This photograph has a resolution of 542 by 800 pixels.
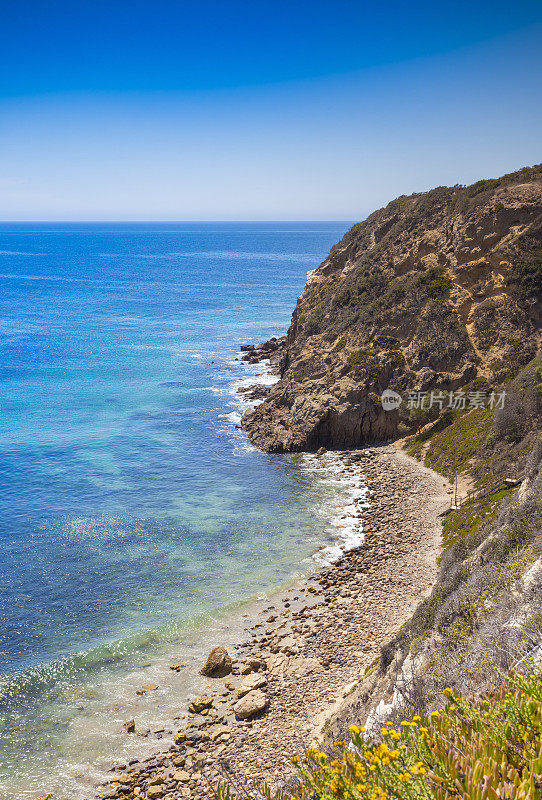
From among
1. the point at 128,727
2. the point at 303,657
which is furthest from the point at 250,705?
the point at 128,727

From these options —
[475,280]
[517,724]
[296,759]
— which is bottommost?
[296,759]

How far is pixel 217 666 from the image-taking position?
17938mm

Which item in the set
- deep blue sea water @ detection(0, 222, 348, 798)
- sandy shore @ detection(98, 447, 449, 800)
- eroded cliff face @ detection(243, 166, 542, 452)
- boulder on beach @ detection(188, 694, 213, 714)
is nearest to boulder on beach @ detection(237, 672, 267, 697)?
sandy shore @ detection(98, 447, 449, 800)

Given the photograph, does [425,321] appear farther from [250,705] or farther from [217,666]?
[250,705]

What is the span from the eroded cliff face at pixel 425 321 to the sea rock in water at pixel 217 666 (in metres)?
19.9

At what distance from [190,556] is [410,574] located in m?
10.2

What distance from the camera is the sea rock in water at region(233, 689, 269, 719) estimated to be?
15.6 metres

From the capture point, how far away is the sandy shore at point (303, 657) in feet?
45.4

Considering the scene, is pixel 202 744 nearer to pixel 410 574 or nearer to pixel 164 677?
pixel 164 677

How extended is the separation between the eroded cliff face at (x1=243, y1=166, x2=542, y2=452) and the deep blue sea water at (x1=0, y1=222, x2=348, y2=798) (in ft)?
15.8

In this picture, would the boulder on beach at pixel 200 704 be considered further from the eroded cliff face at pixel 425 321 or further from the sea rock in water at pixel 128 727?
the eroded cliff face at pixel 425 321

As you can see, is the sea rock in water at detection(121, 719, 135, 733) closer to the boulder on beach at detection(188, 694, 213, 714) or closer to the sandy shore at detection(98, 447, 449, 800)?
→ the sandy shore at detection(98, 447, 449, 800)

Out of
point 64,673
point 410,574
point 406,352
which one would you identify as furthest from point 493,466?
point 64,673

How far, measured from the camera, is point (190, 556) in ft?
83.8
